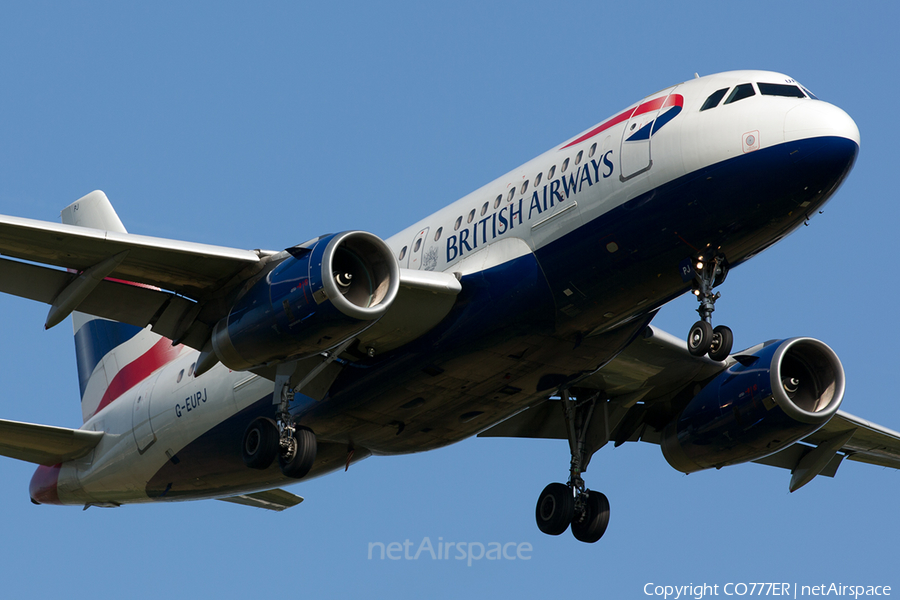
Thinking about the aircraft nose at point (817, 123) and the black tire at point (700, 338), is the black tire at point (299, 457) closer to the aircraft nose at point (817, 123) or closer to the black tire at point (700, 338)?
the black tire at point (700, 338)

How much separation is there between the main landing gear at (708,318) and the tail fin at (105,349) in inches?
532

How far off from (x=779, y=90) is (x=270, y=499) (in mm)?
16052

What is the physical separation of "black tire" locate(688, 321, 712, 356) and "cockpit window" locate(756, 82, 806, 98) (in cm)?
381

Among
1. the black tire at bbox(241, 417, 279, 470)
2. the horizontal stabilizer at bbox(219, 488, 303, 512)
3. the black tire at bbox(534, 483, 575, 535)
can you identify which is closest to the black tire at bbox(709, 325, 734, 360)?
the black tire at bbox(534, 483, 575, 535)

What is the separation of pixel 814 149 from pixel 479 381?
712cm

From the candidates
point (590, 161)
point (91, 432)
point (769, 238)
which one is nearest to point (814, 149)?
point (769, 238)

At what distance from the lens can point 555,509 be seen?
2583 centimetres

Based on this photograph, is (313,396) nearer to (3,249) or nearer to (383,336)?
(383,336)

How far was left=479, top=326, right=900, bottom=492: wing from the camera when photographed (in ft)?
85.7

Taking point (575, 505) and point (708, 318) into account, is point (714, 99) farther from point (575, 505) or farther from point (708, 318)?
point (575, 505)

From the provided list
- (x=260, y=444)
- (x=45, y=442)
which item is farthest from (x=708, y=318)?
(x=45, y=442)

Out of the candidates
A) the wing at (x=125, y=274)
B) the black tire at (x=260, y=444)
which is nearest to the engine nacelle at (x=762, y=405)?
the black tire at (x=260, y=444)

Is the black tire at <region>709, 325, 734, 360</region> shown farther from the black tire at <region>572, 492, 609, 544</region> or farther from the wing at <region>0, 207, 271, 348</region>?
the wing at <region>0, 207, 271, 348</region>

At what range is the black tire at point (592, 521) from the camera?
2600 centimetres
